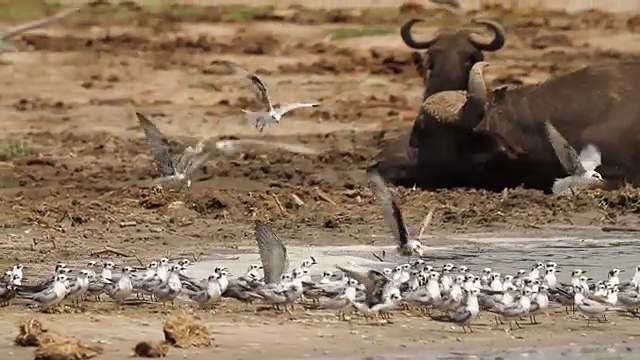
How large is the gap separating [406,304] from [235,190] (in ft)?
14.5

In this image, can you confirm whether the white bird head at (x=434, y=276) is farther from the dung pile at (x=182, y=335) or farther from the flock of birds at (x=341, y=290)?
the dung pile at (x=182, y=335)

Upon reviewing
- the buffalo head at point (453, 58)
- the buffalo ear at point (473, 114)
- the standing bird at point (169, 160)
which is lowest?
the standing bird at point (169, 160)

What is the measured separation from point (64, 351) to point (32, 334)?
47 cm

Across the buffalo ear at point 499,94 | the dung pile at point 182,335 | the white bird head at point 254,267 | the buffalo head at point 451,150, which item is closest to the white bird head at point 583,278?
the white bird head at point 254,267

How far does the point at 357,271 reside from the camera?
36.1ft

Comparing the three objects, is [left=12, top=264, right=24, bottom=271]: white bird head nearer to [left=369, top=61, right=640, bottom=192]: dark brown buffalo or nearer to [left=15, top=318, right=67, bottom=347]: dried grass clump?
[left=15, top=318, right=67, bottom=347]: dried grass clump

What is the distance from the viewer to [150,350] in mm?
9234

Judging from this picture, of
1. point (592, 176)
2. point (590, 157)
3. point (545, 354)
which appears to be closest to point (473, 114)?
point (590, 157)

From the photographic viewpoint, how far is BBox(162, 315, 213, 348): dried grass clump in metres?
9.46

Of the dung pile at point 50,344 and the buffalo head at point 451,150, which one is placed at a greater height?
the buffalo head at point 451,150

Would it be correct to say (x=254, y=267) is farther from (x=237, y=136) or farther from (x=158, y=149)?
(x=237, y=136)

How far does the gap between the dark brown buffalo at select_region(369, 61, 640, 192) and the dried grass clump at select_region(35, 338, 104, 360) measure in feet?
23.4

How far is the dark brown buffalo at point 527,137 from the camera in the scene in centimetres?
1568

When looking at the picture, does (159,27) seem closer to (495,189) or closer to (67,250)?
(495,189)
